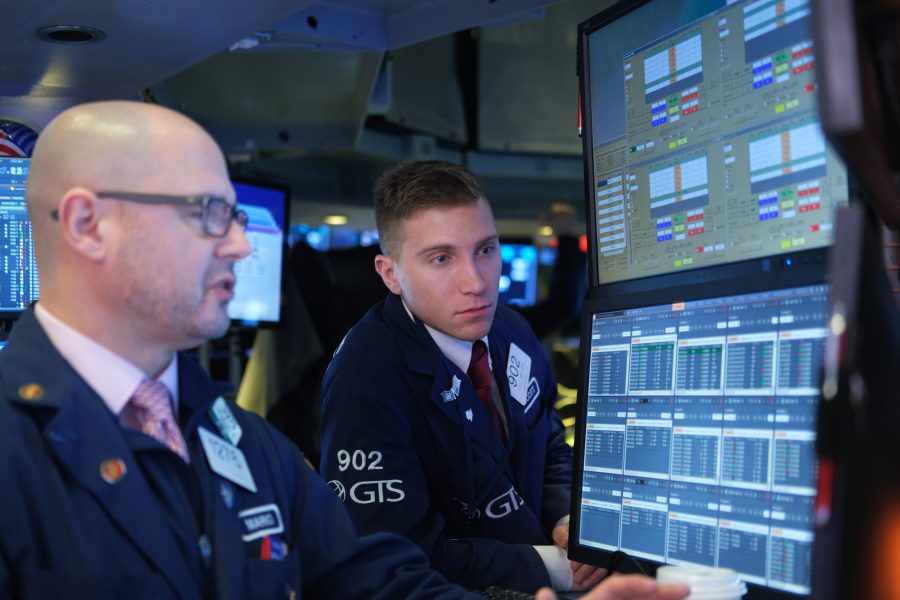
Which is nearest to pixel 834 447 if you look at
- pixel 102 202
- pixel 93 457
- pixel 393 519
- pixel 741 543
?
pixel 741 543

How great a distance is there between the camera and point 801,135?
1465 millimetres

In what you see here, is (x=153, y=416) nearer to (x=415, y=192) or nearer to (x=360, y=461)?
(x=360, y=461)

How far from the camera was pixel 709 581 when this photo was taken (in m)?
1.38

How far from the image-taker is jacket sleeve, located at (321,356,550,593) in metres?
2.09

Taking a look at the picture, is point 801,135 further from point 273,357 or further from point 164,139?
point 273,357

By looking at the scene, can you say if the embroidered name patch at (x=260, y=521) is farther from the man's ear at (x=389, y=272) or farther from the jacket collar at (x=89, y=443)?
the man's ear at (x=389, y=272)

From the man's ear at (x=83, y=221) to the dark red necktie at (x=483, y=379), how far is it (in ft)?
3.89

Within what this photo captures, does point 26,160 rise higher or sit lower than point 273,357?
higher

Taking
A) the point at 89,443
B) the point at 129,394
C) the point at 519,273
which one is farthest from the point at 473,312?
the point at 519,273

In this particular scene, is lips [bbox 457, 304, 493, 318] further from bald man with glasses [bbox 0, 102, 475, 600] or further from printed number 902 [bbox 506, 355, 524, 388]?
bald man with glasses [bbox 0, 102, 475, 600]

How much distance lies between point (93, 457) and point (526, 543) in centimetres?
120

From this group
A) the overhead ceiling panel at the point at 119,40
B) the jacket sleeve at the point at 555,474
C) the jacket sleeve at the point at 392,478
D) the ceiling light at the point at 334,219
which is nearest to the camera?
the jacket sleeve at the point at 392,478

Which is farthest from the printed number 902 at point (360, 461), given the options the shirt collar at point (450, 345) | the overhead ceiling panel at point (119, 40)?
the overhead ceiling panel at point (119, 40)

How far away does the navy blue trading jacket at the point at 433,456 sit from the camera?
2105 millimetres
